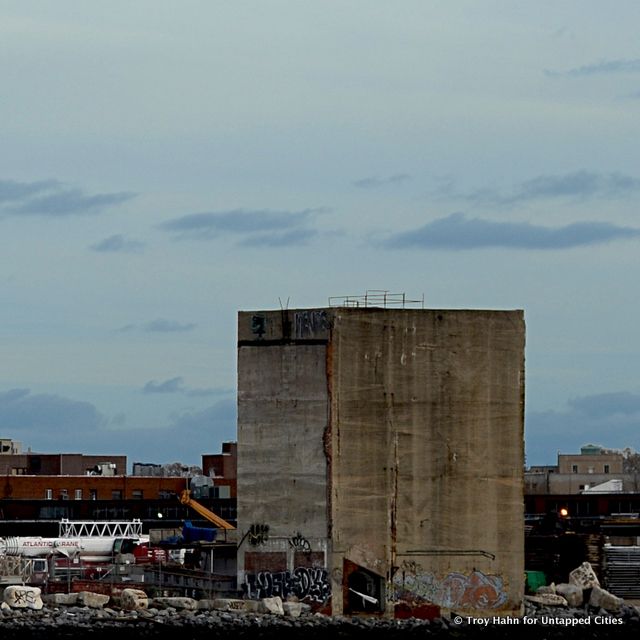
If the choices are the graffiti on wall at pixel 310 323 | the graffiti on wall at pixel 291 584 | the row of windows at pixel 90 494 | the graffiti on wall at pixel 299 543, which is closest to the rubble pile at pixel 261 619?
the graffiti on wall at pixel 291 584

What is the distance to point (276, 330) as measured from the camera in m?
80.1

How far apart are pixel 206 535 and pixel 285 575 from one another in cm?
3983

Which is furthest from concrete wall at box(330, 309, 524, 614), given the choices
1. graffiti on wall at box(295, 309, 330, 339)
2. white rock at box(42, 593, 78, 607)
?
white rock at box(42, 593, 78, 607)

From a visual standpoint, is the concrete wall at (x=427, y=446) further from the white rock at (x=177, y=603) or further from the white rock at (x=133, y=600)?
the white rock at (x=133, y=600)

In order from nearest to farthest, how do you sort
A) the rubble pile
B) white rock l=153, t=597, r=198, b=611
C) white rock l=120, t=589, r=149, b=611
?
1. the rubble pile
2. white rock l=153, t=597, r=198, b=611
3. white rock l=120, t=589, r=149, b=611

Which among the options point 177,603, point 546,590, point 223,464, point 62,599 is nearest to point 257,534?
point 177,603

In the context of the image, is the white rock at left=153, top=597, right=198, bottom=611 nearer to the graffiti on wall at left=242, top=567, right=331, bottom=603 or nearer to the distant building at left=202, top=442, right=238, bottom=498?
the graffiti on wall at left=242, top=567, right=331, bottom=603

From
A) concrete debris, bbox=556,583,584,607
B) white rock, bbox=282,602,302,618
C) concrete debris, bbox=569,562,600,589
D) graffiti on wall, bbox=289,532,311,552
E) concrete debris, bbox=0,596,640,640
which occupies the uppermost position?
graffiti on wall, bbox=289,532,311,552

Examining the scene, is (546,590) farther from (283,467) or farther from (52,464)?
(52,464)

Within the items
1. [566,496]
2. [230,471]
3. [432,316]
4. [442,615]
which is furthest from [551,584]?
[230,471]

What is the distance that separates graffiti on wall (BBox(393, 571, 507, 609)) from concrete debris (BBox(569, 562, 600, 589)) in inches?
382

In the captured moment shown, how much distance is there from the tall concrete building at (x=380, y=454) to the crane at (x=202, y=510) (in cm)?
6175

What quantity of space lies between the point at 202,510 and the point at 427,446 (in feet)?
230

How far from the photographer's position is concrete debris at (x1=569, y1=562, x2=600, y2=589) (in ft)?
297
